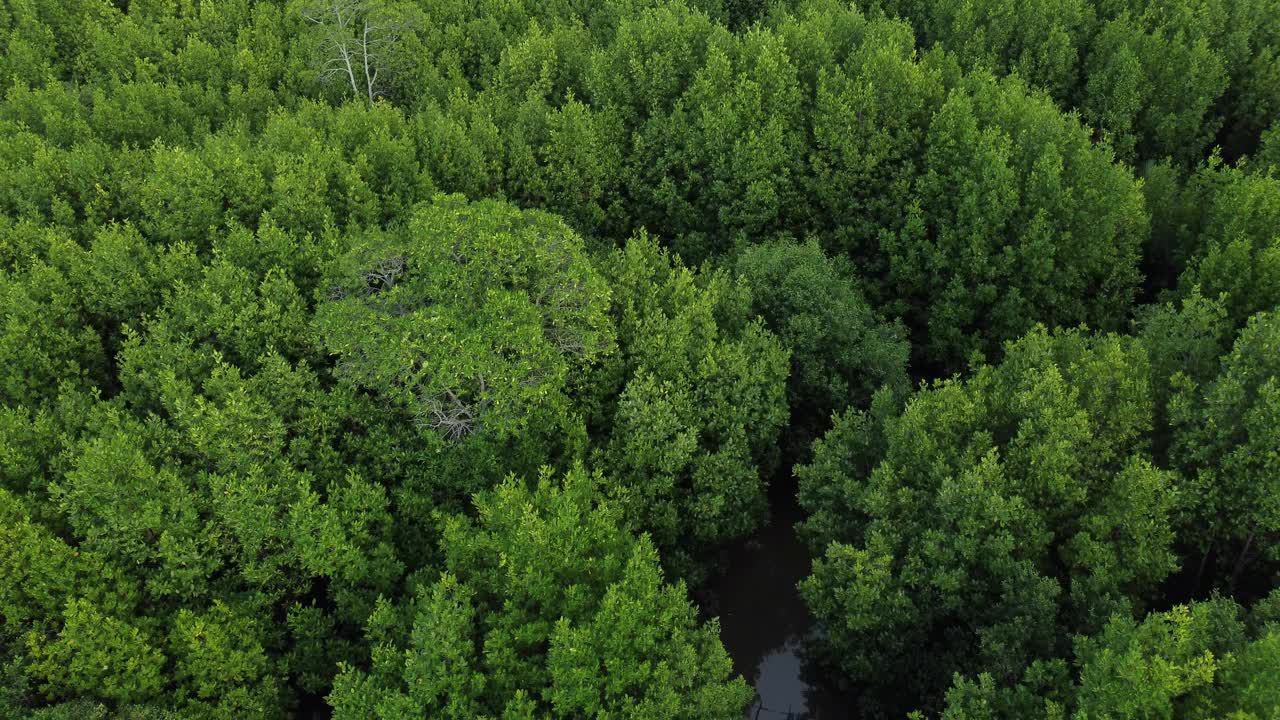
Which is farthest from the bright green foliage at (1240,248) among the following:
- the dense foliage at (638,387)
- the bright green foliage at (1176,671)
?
the bright green foliage at (1176,671)

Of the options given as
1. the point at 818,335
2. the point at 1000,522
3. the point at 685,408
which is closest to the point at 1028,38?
the point at 818,335

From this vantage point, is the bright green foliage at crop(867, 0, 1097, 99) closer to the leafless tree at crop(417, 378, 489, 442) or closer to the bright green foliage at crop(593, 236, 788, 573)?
the bright green foliage at crop(593, 236, 788, 573)

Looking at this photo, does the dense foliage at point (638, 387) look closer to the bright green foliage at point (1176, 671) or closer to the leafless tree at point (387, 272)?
the bright green foliage at point (1176, 671)

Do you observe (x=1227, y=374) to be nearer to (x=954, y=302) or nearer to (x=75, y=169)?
(x=954, y=302)

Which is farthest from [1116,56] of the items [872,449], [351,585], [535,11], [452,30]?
[351,585]

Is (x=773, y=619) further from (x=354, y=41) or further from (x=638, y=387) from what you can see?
(x=354, y=41)

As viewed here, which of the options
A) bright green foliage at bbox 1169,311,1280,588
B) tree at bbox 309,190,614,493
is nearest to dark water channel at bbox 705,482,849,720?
tree at bbox 309,190,614,493
